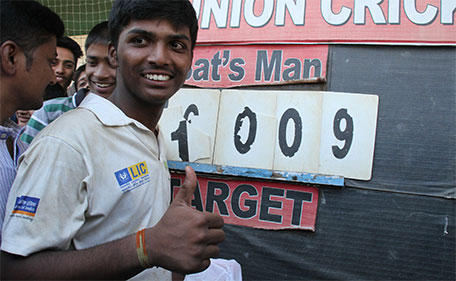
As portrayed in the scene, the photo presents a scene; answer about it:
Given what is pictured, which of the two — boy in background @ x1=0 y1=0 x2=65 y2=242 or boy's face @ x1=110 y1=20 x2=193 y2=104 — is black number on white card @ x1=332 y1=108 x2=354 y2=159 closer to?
boy's face @ x1=110 y1=20 x2=193 y2=104

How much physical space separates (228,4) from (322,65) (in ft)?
2.35

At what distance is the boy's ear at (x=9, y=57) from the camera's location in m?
1.05

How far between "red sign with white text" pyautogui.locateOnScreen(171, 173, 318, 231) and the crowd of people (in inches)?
35.2

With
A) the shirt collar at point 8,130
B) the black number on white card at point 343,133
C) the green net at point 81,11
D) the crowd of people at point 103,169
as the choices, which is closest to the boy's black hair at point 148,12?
the crowd of people at point 103,169

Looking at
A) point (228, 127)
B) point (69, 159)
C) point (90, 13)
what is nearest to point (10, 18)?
point (69, 159)

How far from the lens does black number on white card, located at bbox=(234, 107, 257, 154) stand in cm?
212

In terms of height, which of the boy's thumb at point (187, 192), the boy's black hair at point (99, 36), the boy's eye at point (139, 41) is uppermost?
the boy's black hair at point (99, 36)

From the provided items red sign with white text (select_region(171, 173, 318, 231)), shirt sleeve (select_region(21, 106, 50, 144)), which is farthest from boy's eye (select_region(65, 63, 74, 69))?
red sign with white text (select_region(171, 173, 318, 231))

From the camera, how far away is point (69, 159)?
36.2 inches

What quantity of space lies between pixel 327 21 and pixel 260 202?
1127 mm

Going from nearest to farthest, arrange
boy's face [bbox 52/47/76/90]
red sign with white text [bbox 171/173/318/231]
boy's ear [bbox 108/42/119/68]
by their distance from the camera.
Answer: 1. boy's ear [bbox 108/42/119/68]
2. red sign with white text [bbox 171/173/318/231]
3. boy's face [bbox 52/47/76/90]

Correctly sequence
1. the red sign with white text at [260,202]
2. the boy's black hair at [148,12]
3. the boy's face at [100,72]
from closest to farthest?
the boy's black hair at [148,12], the red sign with white text at [260,202], the boy's face at [100,72]

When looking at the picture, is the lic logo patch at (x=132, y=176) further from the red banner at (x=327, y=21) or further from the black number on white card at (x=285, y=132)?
the red banner at (x=327, y=21)

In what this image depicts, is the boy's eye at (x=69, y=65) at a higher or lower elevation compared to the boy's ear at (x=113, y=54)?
higher
